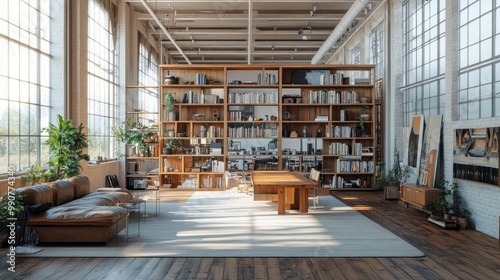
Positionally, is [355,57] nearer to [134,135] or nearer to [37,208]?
[134,135]

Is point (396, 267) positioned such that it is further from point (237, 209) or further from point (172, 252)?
point (237, 209)

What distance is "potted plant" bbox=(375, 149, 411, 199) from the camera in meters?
11.1

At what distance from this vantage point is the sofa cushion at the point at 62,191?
7.12 metres

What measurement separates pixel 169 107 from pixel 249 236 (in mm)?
6725

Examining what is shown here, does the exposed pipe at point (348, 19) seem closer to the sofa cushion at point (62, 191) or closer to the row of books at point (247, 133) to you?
the row of books at point (247, 133)

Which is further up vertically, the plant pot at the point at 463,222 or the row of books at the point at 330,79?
the row of books at the point at 330,79

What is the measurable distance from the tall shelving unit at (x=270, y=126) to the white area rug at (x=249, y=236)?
3.37 metres

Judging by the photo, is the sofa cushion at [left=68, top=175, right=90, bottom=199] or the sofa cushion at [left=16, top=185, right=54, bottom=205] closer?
the sofa cushion at [left=16, top=185, right=54, bottom=205]

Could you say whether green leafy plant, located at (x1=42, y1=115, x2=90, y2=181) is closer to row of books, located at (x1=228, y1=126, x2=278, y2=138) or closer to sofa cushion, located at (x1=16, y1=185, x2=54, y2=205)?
sofa cushion, located at (x1=16, y1=185, x2=54, y2=205)

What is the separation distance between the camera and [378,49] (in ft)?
44.9

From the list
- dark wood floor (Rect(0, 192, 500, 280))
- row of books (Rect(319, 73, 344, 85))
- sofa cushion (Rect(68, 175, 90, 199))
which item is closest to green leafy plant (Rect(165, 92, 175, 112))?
row of books (Rect(319, 73, 344, 85))

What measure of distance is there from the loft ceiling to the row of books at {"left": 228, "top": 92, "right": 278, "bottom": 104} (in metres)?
1.90

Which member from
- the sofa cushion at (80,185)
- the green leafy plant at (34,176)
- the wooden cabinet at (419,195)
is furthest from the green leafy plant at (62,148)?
the wooden cabinet at (419,195)

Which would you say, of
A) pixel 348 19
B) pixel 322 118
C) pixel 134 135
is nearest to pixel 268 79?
pixel 322 118
